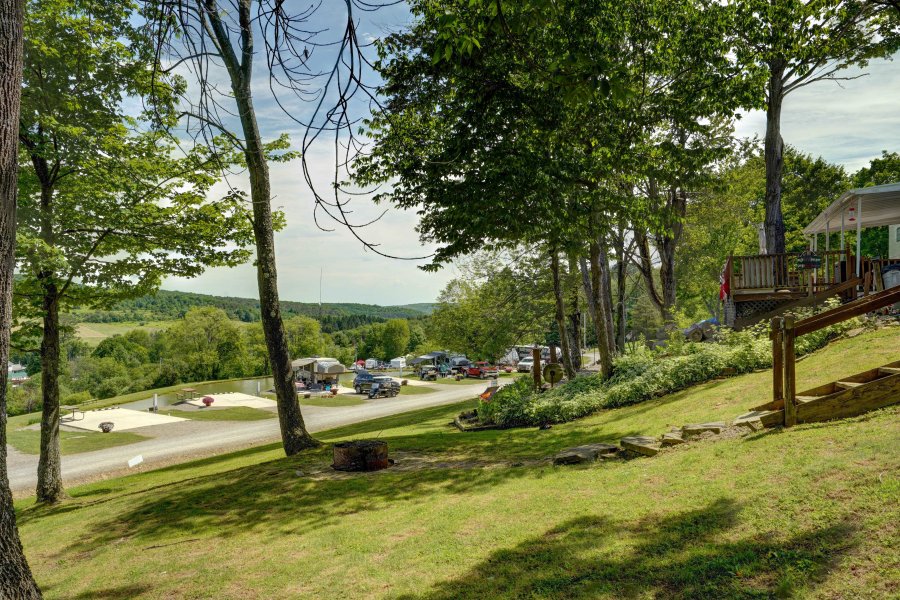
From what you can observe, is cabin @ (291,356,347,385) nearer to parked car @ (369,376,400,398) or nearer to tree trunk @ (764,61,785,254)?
parked car @ (369,376,400,398)

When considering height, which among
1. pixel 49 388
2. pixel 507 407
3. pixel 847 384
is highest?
pixel 847 384

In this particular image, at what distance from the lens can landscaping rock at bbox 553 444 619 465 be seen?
8.67m

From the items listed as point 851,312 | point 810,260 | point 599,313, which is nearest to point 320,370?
point 599,313

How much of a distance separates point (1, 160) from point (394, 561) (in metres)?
4.85

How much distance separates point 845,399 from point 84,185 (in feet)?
49.9

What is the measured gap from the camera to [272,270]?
40.5 ft

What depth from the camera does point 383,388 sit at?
40094 millimetres

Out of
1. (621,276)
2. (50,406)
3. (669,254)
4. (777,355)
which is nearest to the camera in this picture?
(777,355)

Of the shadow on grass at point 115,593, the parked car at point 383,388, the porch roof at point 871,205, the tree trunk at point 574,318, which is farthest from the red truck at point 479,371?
the shadow on grass at point 115,593

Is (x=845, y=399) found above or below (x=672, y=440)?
above

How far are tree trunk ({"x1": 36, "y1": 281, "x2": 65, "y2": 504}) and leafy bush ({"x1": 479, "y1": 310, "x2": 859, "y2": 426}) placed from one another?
11850 mm

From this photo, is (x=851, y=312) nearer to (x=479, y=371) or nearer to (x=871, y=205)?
(x=871, y=205)

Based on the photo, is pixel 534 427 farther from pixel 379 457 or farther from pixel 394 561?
pixel 394 561

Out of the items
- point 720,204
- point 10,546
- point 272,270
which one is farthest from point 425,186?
point 720,204
